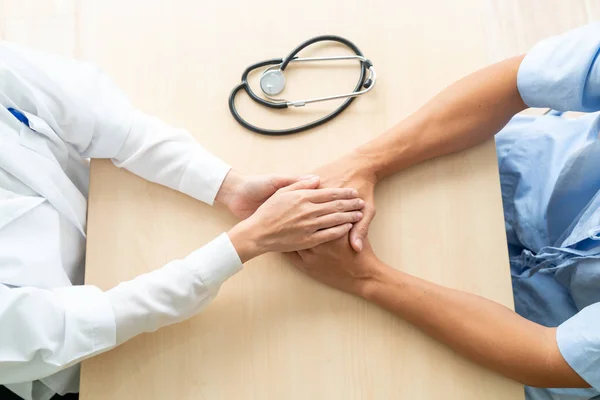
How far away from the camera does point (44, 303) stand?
0.83 meters

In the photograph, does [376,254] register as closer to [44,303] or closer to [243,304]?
[243,304]

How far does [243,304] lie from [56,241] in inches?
12.9

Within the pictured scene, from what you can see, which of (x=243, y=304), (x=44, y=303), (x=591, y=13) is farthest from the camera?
(x=591, y=13)

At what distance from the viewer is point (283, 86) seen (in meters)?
1.06

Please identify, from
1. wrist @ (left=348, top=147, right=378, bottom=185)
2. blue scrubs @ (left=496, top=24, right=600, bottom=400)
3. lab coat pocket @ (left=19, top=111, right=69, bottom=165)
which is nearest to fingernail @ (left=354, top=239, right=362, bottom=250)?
wrist @ (left=348, top=147, right=378, bottom=185)

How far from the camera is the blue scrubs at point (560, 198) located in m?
0.92

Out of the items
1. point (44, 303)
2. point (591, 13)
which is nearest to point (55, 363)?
point (44, 303)

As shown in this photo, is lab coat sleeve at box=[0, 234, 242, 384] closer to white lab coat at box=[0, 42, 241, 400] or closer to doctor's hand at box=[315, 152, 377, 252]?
white lab coat at box=[0, 42, 241, 400]

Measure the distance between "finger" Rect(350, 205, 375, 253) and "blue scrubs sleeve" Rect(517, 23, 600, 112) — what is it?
349mm

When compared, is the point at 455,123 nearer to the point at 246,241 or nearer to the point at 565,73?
the point at 565,73

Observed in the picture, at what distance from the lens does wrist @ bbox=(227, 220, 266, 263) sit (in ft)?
3.04

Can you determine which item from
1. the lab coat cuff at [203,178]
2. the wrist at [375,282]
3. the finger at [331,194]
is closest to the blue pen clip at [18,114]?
the lab coat cuff at [203,178]

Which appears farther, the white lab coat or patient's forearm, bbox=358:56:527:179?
patient's forearm, bbox=358:56:527:179

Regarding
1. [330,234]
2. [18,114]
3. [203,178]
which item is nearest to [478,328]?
[330,234]
